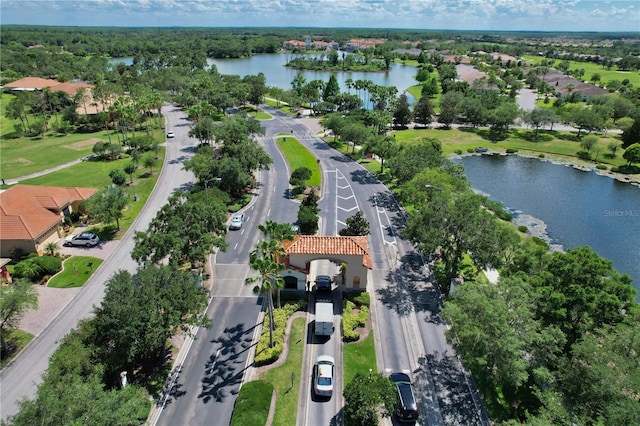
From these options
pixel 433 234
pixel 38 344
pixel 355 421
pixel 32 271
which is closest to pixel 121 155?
pixel 32 271

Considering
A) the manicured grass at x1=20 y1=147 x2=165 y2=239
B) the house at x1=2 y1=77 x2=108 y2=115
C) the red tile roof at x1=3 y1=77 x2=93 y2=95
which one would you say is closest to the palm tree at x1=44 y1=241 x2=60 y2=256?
the manicured grass at x1=20 y1=147 x2=165 y2=239

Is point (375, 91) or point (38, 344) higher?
point (375, 91)

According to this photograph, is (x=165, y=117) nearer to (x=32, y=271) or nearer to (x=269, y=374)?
(x=32, y=271)

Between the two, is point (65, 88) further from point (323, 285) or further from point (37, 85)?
point (323, 285)

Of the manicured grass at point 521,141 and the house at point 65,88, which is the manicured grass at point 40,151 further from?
the manicured grass at point 521,141

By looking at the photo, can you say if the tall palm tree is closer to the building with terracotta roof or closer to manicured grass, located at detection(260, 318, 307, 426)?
manicured grass, located at detection(260, 318, 307, 426)
